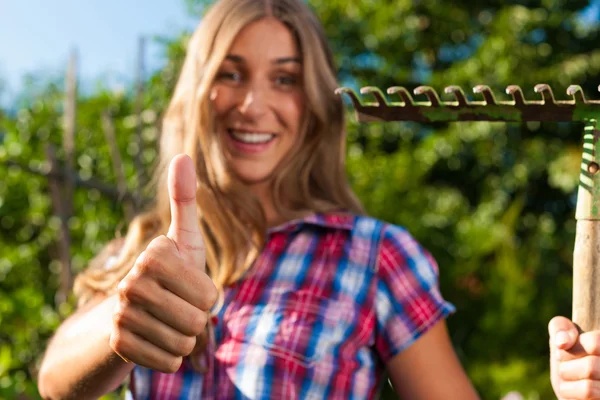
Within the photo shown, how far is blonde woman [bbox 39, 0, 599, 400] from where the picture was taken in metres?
1.76

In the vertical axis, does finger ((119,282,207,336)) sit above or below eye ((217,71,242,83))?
below

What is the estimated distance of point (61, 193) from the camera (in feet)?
12.0

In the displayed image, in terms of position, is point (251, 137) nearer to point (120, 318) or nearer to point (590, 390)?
point (120, 318)

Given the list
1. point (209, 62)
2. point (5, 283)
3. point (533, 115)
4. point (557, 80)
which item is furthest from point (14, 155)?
point (557, 80)

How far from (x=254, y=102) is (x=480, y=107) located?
0.77m

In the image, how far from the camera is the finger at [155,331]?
102cm

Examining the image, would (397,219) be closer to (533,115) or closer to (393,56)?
(533,115)

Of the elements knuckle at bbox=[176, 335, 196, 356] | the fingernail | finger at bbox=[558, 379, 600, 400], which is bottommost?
finger at bbox=[558, 379, 600, 400]

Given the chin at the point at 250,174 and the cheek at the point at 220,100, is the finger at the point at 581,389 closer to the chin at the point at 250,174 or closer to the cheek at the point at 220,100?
the chin at the point at 250,174

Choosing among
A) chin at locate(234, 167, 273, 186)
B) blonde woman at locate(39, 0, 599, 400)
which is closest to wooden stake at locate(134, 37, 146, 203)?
blonde woman at locate(39, 0, 599, 400)

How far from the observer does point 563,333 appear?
3.88 ft

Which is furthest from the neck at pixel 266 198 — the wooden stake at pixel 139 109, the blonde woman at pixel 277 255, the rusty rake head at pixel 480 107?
the wooden stake at pixel 139 109

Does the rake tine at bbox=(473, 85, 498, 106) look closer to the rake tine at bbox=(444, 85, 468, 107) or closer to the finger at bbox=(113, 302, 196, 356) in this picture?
the rake tine at bbox=(444, 85, 468, 107)

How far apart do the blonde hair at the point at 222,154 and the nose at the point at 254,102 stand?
10 centimetres
